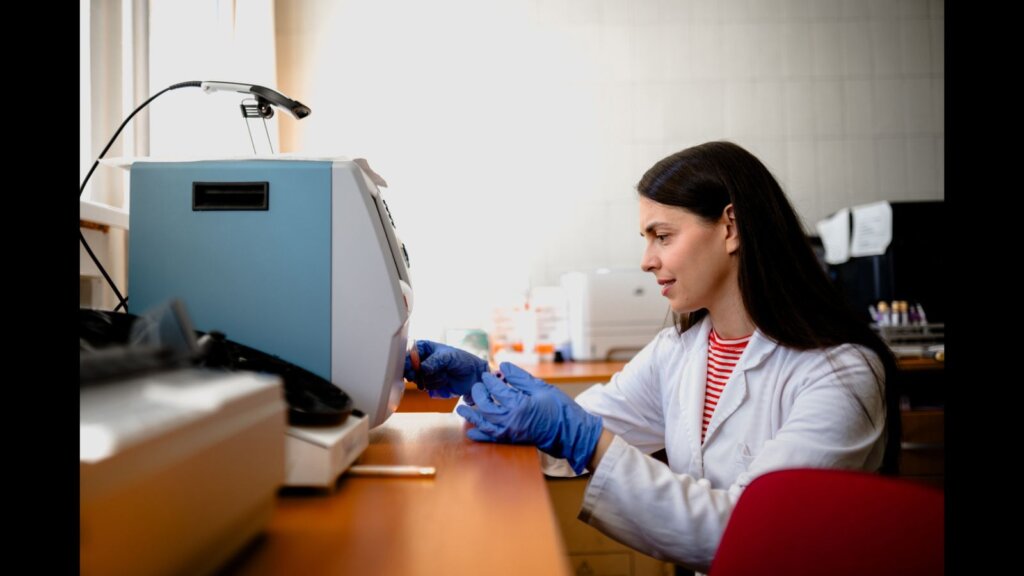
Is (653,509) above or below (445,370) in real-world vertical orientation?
below

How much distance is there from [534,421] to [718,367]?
54 centimetres

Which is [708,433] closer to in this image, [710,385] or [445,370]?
[710,385]

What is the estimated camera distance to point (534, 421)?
879 mm

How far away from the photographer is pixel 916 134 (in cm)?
324

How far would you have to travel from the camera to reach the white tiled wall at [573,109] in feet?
9.98

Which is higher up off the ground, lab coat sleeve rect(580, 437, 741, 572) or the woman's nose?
the woman's nose

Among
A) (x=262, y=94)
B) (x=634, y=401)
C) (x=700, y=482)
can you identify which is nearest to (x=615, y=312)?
(x=634, y=401)

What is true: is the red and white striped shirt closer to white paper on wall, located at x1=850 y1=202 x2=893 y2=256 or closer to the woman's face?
the woman's face

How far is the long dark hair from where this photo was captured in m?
1.07

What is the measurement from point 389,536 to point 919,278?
265cm

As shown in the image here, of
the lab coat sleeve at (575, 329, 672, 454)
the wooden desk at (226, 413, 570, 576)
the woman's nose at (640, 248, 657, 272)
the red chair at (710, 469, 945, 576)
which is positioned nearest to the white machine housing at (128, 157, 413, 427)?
the wooden desk at (226, 413, 570, 576)

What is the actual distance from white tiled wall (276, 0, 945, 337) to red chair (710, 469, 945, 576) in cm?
242
